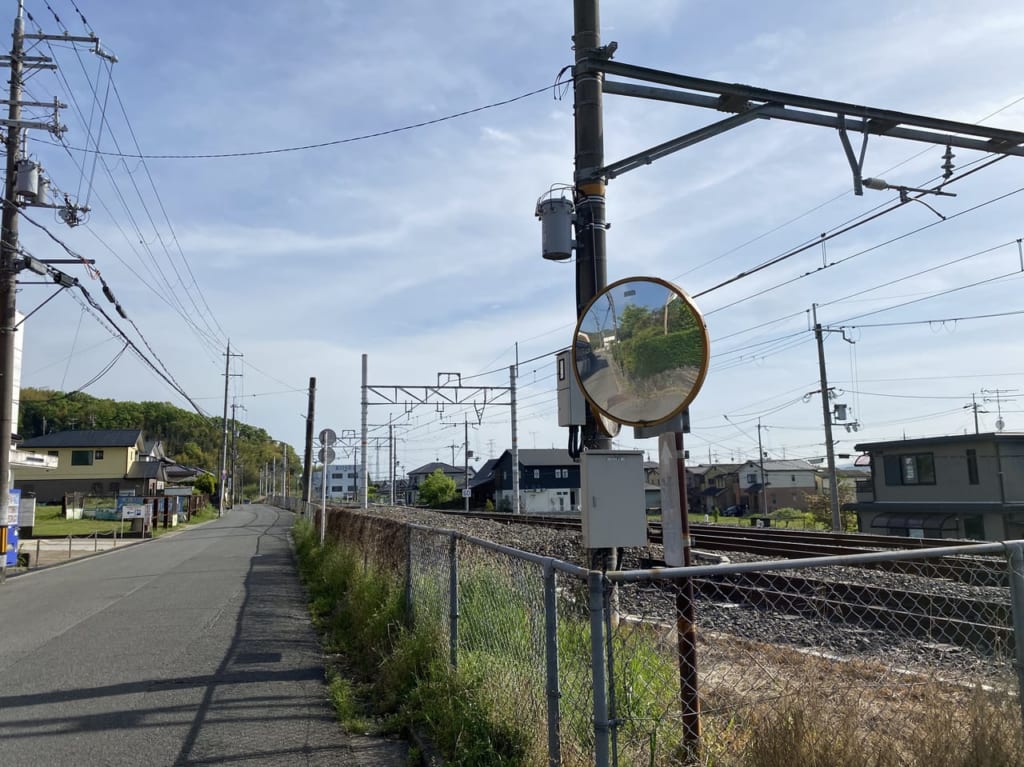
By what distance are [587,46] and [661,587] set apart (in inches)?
256

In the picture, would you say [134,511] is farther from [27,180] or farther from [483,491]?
[483,491]

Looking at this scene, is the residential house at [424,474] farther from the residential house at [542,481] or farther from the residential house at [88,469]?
the residential house at [88,469]

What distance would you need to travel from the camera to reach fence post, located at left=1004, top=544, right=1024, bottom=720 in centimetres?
339

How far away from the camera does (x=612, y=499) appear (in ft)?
14.3

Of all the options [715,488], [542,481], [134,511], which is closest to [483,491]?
[542,481]

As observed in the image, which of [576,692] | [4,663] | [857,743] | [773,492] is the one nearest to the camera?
[857,743]

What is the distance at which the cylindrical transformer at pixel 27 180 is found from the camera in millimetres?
16234

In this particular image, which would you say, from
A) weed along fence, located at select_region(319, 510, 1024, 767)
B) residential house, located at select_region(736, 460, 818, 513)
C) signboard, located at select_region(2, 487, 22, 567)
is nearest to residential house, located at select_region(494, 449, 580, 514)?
residential house, located at select_region(736, 460, 818, 513)

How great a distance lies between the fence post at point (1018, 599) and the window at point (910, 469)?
1176 inches

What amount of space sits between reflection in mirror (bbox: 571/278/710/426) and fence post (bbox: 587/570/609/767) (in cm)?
88

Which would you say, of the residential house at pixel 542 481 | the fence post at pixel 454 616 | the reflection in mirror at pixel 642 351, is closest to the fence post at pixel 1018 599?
the reflection in mirror at pixel 642 351

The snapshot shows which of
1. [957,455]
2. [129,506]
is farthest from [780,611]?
[129,506]

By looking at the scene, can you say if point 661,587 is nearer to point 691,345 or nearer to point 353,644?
point 353,644

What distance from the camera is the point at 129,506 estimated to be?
29.1 meters
